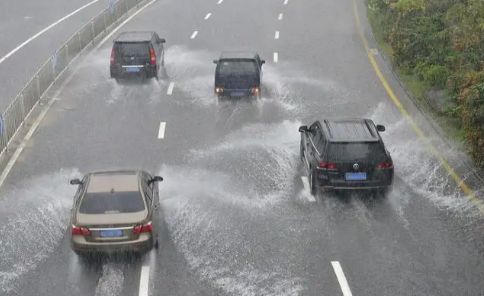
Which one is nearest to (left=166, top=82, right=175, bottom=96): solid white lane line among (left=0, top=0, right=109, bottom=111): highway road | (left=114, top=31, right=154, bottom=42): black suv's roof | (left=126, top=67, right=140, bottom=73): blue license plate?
(left=126, top=67, right=140, bottom=73): blue license plate

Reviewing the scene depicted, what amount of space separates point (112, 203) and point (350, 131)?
685 cm

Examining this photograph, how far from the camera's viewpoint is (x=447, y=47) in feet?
99.3

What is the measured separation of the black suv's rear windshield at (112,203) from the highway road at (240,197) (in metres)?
1.19

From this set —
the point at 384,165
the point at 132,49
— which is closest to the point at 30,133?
the point at 132,49

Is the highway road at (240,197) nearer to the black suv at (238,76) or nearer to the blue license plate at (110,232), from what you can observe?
the black suv at (238,76)

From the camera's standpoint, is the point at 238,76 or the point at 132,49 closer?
the point at 238,76

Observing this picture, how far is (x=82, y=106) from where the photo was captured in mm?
27672

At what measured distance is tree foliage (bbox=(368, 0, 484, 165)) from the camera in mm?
21875

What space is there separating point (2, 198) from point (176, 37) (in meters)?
21.1

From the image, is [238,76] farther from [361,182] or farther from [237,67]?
[361,182]

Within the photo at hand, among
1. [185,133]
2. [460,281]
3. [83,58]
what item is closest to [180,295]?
[460,281]

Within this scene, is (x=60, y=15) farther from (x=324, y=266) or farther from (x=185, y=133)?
(x=324, y=266)

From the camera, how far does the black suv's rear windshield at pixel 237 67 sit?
27.8 meters

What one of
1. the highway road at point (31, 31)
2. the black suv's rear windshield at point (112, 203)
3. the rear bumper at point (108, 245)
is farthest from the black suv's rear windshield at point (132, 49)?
the rear bumper at point (108, 245)
